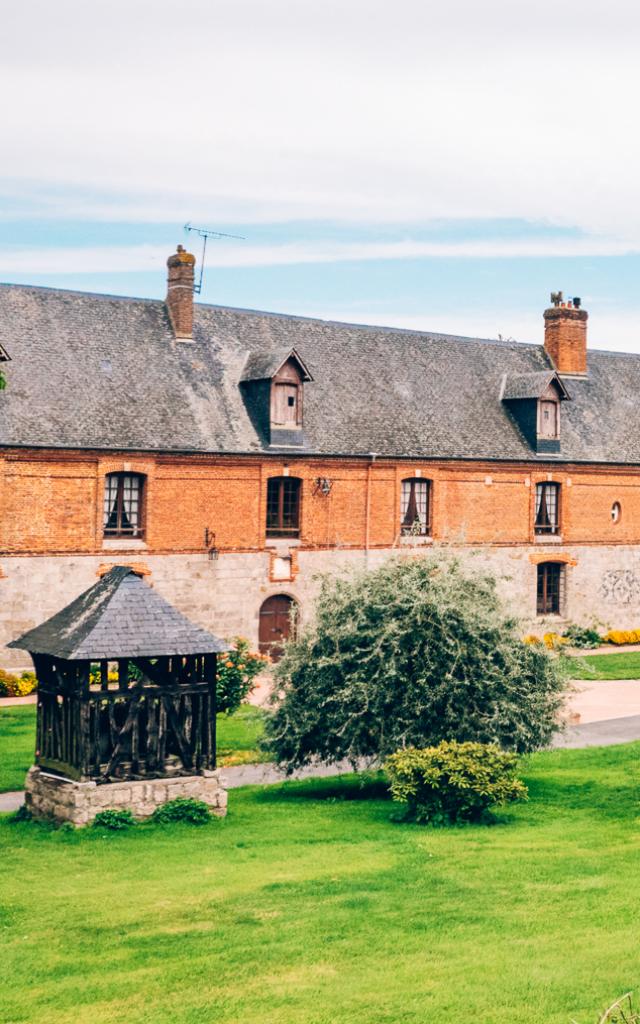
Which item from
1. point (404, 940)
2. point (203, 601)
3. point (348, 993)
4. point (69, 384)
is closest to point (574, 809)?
point (404, 940)

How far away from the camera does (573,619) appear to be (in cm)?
4234

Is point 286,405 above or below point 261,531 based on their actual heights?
above

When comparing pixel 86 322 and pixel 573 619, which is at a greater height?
pixel 86 322

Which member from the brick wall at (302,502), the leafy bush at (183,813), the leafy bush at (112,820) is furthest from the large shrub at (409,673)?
the brick wall at (302,502)

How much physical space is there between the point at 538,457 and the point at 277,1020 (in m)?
31.9

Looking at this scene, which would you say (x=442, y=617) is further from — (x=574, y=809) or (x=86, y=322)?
(x=86, y=322)

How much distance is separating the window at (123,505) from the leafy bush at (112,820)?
1569 cm

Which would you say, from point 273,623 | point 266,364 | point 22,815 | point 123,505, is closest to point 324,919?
point 22,815

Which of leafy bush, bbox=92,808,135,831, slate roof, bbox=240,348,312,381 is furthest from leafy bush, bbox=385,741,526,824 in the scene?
slate roof, bbox=240,348,312,381

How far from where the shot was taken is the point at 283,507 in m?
36.5

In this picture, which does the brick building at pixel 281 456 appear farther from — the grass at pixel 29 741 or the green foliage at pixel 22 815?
the green foliage at pixel 22 815

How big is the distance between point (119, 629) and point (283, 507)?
1775 centimetres

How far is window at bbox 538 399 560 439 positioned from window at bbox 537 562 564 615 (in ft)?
13.9

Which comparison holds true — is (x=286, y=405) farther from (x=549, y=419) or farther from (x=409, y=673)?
(x=409, y=673)
